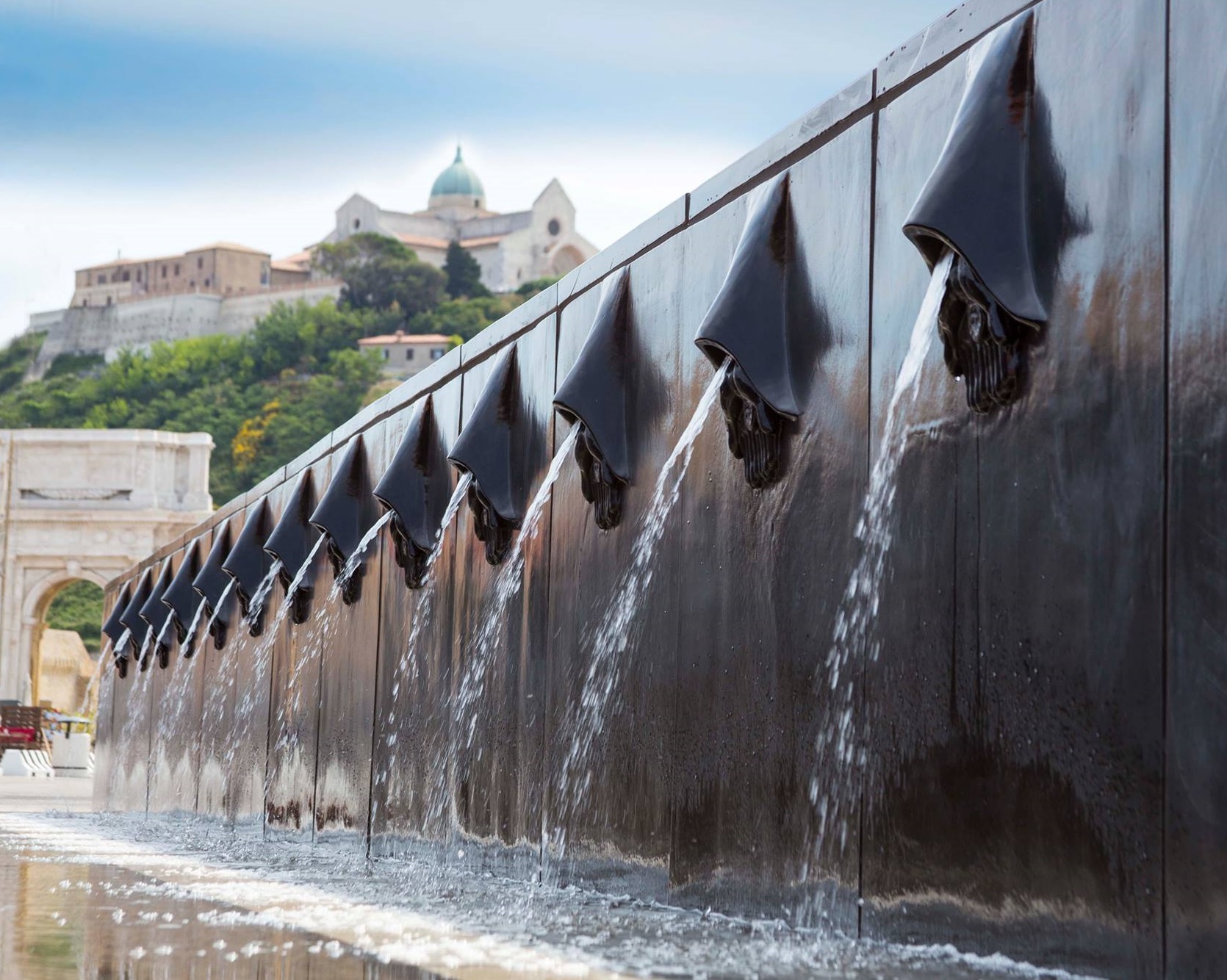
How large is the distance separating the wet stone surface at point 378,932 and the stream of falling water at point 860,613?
1.19ft

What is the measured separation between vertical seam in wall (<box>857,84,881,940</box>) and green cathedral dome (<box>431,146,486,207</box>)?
160 metres

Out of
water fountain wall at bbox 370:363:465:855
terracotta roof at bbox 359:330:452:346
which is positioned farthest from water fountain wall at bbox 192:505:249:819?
terracotta roof at bbox 359:330:452:346

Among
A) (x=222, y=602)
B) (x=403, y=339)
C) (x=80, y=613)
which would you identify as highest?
(x=403, y=339)

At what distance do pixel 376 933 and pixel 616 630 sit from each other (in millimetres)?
1834

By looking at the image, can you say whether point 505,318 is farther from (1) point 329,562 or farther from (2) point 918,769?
(2) point 918,769

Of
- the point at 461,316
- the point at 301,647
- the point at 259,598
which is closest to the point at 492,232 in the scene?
the point at 461,316

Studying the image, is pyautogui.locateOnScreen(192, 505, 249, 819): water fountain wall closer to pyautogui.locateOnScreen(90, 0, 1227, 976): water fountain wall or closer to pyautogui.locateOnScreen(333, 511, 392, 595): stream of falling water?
pyautogui.locateOnScreen(333, 511, 392, 595): stream of falling water

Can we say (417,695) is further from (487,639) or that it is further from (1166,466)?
(1166,466)

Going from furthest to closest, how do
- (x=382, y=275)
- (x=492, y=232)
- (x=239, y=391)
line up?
(x=492, y=232) < (x=382, y=275) < (x=239, y=391)

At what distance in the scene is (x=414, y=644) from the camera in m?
9.00

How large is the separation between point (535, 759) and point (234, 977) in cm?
329

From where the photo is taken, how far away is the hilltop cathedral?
5704 inches

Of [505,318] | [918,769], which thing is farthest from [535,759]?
[918,769]

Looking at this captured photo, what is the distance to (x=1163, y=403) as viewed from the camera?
11.6ft
